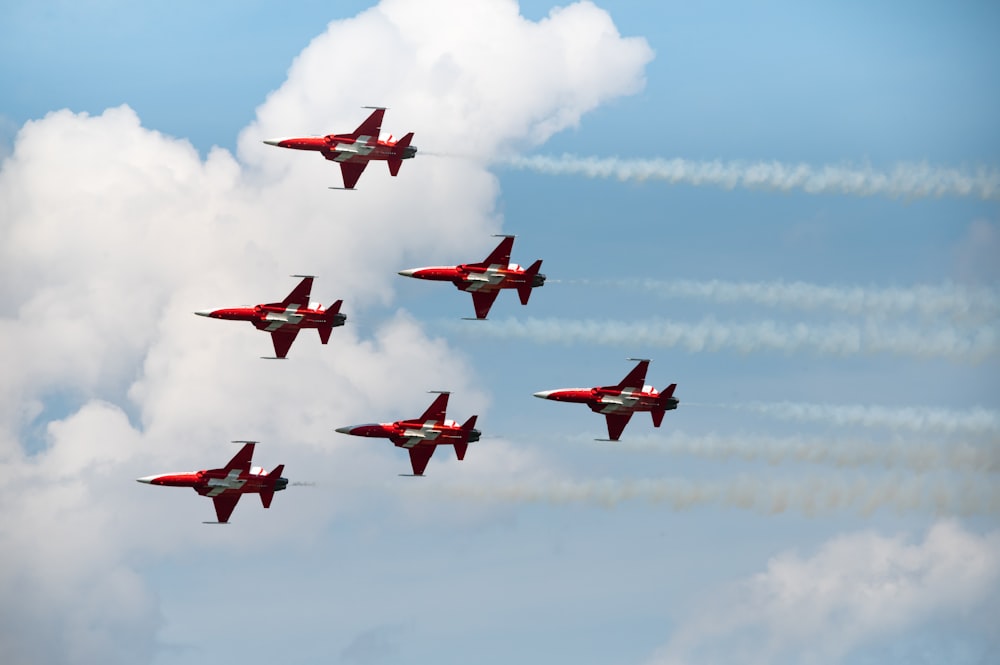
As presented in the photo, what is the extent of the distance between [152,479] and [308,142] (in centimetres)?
3058

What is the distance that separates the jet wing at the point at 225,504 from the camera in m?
114

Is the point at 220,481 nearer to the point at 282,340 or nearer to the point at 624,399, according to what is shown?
the point at 282,340

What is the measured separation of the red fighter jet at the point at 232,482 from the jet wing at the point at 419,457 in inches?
390

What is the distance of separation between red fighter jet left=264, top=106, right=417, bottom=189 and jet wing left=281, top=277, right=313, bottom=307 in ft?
26.2

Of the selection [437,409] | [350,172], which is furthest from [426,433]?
[350,172]

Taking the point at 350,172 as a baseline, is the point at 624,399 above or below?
below

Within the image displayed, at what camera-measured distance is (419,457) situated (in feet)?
365

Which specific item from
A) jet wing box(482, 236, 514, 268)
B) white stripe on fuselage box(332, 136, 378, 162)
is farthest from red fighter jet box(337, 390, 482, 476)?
white stripe on fuselage box(332, 136, 378, 162)

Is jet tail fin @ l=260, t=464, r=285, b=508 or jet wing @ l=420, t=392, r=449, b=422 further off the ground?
jet wing @ l=420, t=392, r=449, b=422

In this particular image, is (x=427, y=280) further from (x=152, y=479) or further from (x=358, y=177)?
(x=152, y=479)

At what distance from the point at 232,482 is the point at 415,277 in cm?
2178

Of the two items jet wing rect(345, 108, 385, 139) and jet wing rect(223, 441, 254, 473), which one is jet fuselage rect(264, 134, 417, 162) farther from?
jet wing rect(223, 441, 254, 473)

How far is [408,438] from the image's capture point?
110625mm

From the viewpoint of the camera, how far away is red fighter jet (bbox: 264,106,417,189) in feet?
356
